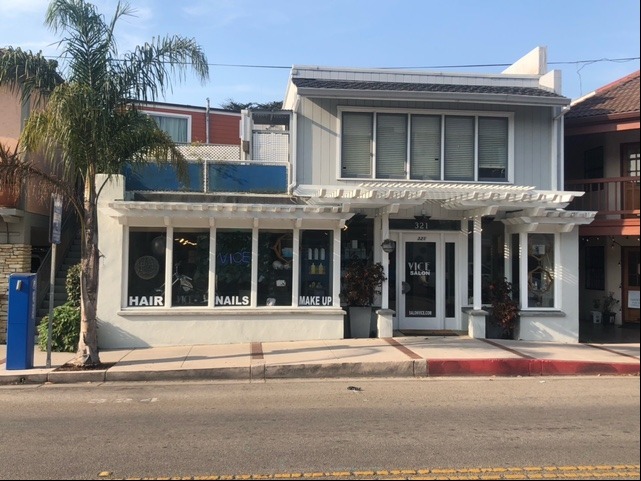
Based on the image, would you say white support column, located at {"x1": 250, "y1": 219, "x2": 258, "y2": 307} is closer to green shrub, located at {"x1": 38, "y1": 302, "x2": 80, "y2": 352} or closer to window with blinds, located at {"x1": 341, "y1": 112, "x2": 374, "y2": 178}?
window with blinds, located at {"x1": 341, "y1": 112, "x2": 374, "y2": 178}

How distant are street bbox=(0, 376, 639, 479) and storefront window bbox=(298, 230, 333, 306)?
3.60 metres

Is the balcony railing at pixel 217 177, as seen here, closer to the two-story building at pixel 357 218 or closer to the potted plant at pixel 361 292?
the two-story building at pixel 357 218

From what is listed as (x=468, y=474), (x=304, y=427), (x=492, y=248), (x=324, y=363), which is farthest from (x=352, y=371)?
(x=492, y=248)

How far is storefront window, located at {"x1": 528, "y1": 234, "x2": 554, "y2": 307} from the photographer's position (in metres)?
12.8

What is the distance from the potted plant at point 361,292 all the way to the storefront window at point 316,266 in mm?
433

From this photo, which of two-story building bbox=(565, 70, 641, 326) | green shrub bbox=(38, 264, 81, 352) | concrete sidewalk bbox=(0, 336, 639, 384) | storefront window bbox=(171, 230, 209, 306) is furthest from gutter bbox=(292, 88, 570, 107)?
green shrub bbox=(38, 264, 81, 352)

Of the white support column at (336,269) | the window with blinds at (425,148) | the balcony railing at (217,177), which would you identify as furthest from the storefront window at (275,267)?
the window with blinds at (425,148)

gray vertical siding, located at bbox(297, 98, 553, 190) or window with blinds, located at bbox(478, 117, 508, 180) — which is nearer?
gray vertical siding, located at bbox(297, 98, 553, 190)

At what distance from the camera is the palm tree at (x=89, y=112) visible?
9.23m

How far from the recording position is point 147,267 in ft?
38.5

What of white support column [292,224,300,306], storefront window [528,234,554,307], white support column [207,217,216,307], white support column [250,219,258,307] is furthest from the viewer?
storefront window [528,234,554,307]

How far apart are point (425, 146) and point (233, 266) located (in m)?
5.18

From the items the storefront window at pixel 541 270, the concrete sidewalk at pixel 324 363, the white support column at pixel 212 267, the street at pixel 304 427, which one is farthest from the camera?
the storefront window at pixel 541 270

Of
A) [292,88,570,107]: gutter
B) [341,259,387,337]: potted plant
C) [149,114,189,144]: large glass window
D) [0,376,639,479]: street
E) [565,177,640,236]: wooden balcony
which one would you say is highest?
[149,114,189,144]: large glass window
